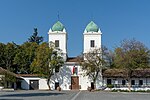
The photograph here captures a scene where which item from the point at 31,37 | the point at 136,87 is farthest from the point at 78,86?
the point at 31,37

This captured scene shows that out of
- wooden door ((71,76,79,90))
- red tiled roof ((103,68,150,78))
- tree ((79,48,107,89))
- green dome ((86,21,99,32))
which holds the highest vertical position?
green dome ((86,21,99,32))

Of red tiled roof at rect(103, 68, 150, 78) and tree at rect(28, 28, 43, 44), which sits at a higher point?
tree at rect(28, 28, 43, 44)

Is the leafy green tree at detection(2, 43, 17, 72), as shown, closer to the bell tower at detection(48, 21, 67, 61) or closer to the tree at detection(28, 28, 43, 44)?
the bell tower at detection(48, 21, 67, 61)

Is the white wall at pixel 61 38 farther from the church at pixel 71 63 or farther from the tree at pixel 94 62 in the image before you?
the tree at pixel 94 62

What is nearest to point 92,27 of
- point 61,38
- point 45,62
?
point 61,38

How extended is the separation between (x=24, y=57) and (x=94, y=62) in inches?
731

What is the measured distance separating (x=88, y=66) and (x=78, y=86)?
578cm

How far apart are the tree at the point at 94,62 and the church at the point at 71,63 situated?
2323 millimetres

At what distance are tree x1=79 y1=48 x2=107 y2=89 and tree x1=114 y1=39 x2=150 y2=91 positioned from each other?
4114 mm

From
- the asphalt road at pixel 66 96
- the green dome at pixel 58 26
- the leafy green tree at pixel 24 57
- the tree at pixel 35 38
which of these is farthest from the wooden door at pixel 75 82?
the tree at pixel 35 38

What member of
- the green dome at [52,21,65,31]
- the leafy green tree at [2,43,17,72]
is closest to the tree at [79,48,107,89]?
the green dome at [52,21,65,31]

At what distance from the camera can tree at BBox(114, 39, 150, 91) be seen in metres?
59.8

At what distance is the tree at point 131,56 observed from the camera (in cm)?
5984

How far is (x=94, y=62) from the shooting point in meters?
65.0
